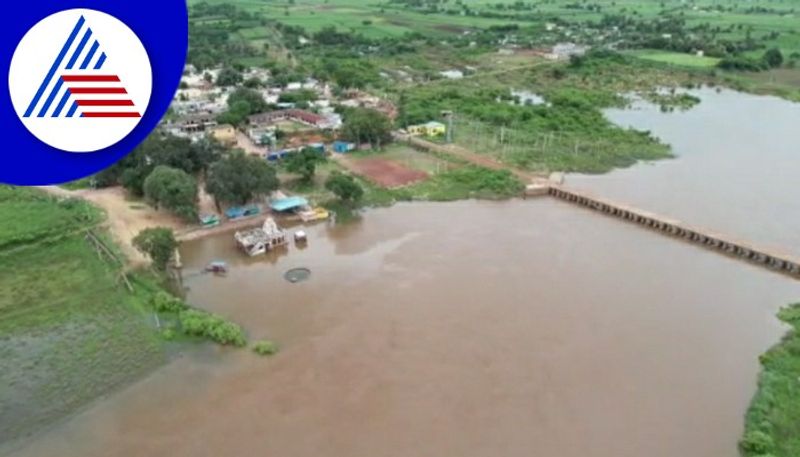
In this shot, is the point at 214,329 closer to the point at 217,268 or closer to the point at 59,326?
the point at 217,268

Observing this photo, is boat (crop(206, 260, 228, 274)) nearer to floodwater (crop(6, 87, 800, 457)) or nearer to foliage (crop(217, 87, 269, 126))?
floodwater (crop(6, 87, 800, 457))

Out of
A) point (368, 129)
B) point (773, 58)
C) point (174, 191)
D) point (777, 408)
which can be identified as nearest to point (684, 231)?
point (777, 408)

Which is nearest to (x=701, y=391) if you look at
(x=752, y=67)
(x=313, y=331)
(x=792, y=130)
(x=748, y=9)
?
(x=313, y=331)

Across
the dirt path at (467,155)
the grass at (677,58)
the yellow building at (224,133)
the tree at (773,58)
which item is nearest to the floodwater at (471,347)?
the dirt path at (467,155)

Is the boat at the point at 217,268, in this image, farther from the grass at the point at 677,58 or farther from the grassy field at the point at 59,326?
the grass at the point at 677,58

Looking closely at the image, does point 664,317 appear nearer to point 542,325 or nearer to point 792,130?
point 542,325
